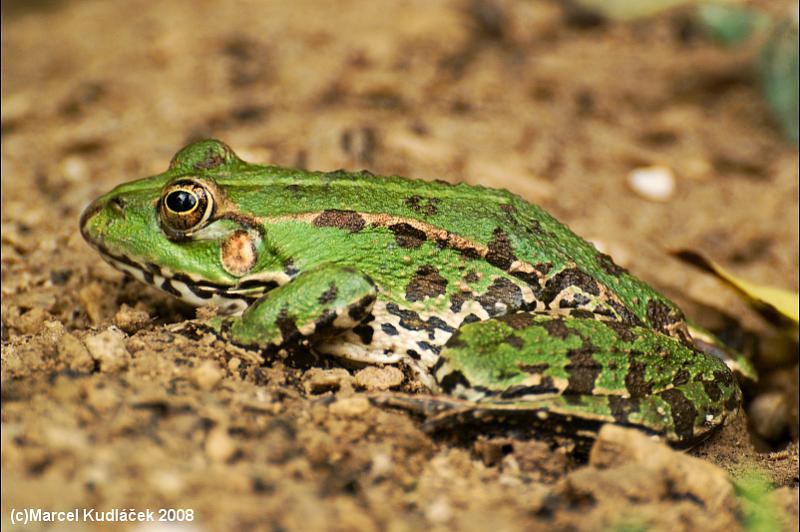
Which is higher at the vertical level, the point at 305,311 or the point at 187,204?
the point at 187,204

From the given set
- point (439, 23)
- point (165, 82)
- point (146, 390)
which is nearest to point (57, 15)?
point (165, 82)

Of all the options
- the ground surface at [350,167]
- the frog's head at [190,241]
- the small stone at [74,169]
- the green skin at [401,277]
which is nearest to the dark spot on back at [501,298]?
the green skin at [401,277]

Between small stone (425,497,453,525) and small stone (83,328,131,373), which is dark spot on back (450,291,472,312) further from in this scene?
small stone (83,328,131,373)

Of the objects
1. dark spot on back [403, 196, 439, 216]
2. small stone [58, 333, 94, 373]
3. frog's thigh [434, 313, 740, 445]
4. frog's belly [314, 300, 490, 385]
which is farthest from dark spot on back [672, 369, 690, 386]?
small stone [58, 333, 94, 373]

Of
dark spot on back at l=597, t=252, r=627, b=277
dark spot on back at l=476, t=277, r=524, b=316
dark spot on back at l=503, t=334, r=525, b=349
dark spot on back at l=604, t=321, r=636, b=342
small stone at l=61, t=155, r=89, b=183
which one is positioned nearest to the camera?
dark spot on back at l=503, t=334, r=525, b=349

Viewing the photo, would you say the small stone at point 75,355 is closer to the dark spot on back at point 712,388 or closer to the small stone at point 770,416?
the dark spot on back at point 712,388

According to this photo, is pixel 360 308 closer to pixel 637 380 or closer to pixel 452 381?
pixel 452 381

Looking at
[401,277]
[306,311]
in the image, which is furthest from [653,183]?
[306,311]

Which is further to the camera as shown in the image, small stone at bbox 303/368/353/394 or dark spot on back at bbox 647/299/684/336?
dark spot on back at bbox 647/299/684/336
